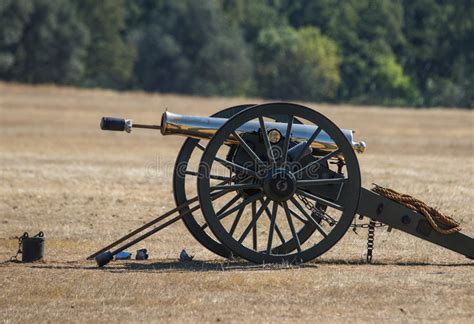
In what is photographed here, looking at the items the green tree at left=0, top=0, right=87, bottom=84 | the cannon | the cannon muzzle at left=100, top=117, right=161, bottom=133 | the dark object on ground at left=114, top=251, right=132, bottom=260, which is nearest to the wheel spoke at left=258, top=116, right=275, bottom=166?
the cannon

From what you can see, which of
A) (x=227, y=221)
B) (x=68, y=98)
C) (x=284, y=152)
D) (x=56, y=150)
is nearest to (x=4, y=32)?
(x=68, y=98)

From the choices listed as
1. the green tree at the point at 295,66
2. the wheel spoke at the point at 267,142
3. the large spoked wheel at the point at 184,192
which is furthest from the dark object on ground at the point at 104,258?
the green tree at the point at 295,66

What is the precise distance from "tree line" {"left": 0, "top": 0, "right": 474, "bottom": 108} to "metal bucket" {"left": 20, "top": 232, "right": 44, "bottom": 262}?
7440cm

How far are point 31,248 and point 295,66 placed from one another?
3604 inches

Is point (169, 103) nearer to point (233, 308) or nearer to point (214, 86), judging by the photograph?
point (214, 86)

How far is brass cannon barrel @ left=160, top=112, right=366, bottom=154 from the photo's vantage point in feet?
42.7

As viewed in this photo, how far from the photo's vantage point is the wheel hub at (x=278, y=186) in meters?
12.7

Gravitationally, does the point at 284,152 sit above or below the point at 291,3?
below

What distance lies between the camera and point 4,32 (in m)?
89.4

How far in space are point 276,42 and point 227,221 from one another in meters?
89.6

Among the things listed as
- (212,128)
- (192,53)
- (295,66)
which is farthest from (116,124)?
(295,66)

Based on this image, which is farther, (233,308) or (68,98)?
(68,98)

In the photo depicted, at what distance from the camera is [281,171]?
503 inches

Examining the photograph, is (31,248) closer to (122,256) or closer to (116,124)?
(122,256)
